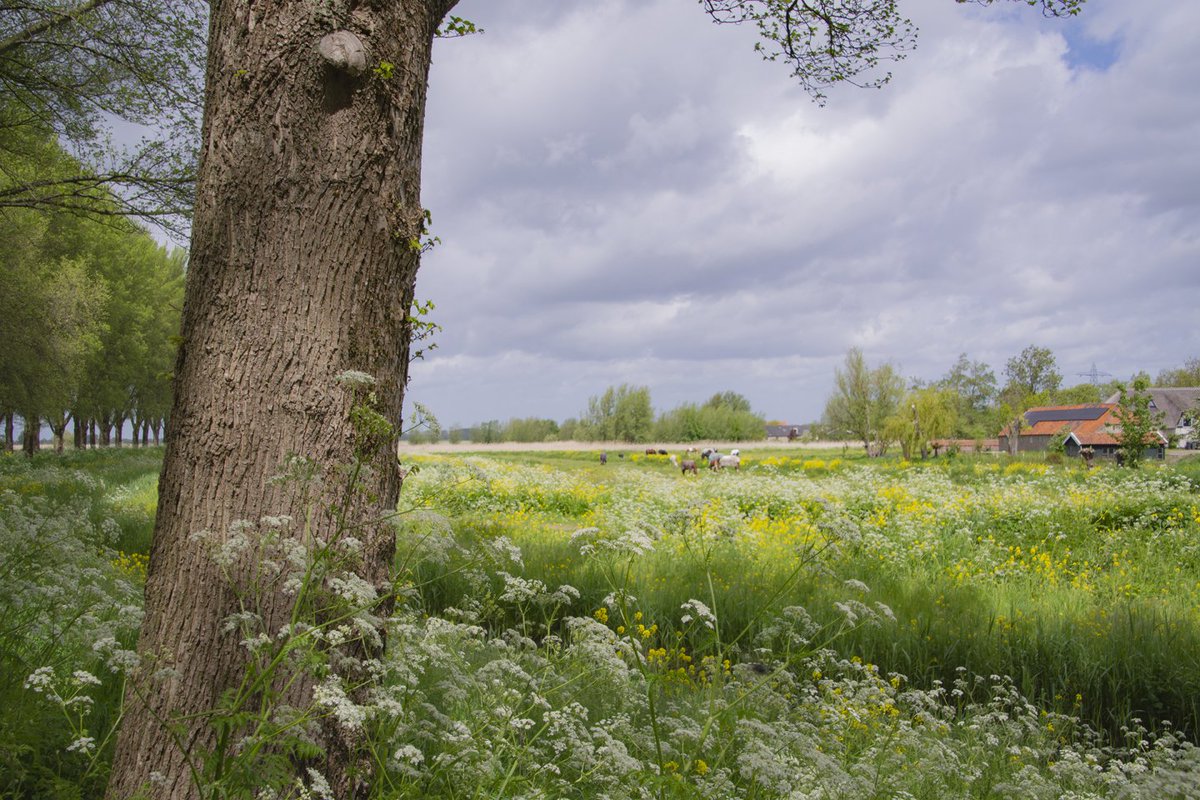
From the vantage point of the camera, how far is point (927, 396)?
134 feet

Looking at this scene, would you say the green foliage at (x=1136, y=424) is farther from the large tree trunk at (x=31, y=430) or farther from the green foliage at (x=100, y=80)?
the large tree trunk at (x=31, y=430)

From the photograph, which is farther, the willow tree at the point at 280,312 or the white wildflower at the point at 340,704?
the willow tree at the point at 280,312

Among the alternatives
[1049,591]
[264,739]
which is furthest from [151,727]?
[1049,591]

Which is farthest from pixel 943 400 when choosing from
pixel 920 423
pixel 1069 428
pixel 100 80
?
pixel 100 80

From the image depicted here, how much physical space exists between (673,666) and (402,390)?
3.69m

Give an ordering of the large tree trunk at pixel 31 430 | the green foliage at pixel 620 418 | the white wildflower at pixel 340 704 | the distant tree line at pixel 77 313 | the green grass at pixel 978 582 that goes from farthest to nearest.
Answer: the green foliage at pixel 620 418 < the large tree trunk at pixel 31 430 < the distant tree line at pixel 77 313 < the green grass at pixel 978 582 < the white wildflower at pixel 340 704

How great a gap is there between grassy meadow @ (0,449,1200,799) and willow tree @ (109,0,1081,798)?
0.25m

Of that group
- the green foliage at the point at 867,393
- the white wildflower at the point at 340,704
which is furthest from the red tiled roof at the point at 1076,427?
the white wildflower at the point at 340,704

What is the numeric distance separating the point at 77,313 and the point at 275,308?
25299mm

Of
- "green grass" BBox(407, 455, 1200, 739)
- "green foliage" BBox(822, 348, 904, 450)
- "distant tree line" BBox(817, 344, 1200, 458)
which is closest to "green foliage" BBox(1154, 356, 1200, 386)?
"distant tree line" BBox(817, 344, 1200, 458)

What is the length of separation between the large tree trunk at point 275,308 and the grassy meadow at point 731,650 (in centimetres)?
26

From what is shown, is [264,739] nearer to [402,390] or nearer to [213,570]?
[213,570]

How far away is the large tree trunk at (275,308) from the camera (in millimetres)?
2764

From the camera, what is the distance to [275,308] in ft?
9.38
